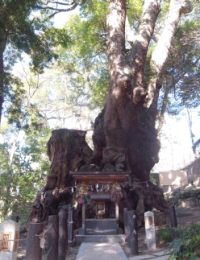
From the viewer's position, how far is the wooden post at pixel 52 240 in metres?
5.13

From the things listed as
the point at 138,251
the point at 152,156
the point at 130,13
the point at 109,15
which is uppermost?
the point at 130,13

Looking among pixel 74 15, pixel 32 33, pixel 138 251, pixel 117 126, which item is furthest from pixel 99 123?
pixel 74 15

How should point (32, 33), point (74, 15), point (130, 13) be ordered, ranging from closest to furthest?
point (32, 33), point (130, 13), point (74, 15)

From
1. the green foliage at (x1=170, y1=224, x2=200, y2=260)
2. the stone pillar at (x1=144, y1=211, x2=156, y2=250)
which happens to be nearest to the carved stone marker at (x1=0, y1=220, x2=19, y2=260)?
Answer: the green foliage at (x1=170, y1=224, x2=200, y2=260)

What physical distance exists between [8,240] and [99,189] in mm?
5461

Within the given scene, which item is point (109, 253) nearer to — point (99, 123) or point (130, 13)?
point (99, 123)

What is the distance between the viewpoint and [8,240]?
4359 millimetres

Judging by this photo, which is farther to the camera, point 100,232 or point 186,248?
point 100,232

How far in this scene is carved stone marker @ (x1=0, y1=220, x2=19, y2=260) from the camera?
4.31 m

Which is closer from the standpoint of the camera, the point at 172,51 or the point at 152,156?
the point at 152,156

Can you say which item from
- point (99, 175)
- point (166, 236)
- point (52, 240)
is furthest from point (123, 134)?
point (52, 240)

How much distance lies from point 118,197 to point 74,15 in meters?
14.5

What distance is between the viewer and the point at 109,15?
11.4 metres

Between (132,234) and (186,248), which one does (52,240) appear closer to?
(132,234)
